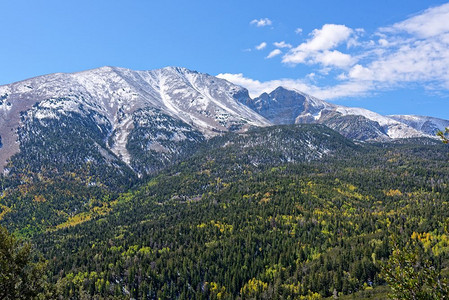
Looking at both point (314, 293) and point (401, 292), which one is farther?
point (314, 293)

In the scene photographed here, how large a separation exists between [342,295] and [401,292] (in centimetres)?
16425

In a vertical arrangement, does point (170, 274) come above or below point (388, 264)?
below

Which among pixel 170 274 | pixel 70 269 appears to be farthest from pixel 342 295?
pixel 70 269

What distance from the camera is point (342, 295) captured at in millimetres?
168125

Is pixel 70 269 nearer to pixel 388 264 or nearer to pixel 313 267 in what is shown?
pixel 313 267

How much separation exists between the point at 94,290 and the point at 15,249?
15323 cm

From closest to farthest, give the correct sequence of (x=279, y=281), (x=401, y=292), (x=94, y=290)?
(x=401, y=292)
(x=94, y=290)
(x=279, y=281)

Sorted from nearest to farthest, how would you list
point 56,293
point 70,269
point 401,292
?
1. point 401,292
2. point 56,293
3. point 70,269

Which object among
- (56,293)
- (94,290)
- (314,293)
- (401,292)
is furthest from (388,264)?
(94,290)

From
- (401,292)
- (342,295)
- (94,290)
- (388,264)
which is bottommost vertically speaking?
(342,295)

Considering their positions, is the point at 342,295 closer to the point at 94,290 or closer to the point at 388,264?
the point at 94,290

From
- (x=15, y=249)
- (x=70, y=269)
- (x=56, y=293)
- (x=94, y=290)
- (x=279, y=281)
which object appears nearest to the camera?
(x=15, y=249)

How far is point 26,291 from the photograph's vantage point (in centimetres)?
3409

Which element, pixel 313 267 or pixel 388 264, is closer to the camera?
pixel 388 264
